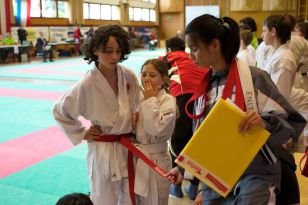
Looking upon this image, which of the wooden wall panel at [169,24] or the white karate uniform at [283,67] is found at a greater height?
the wooden wall panel at [169,24]

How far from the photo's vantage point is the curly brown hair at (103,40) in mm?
2371

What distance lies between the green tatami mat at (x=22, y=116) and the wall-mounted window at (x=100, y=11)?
54.2 feet

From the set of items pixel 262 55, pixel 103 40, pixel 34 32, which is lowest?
pixel 262 55

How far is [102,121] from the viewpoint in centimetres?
244

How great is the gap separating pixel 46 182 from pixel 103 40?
7.61 feet

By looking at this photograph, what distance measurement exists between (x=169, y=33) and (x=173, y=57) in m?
29.0

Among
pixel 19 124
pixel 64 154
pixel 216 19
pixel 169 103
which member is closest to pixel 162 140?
pixel 169 103

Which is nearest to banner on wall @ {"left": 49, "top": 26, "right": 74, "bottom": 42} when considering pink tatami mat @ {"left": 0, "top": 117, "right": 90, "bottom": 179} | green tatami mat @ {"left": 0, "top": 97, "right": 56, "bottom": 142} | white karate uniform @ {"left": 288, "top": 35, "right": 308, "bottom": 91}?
green tatami mat @ {"left": 0, "top": 97, "right": 56, "bottom": 142}

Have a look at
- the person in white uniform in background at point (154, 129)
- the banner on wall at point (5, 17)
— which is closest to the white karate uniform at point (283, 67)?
the person in white uniform in background at point (154, 129)

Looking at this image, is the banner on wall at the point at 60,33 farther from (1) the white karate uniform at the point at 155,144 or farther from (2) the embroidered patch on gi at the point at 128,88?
(1) the white karate uniform at the point at 155,144

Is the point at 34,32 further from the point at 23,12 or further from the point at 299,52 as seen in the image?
the point at 299,52

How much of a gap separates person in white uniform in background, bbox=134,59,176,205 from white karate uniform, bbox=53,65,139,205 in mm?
113

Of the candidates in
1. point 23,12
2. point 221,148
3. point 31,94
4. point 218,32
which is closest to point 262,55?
point 218,32

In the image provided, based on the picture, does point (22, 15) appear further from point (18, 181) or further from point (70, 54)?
point (18, 181)
